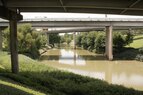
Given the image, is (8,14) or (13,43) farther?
(13,43)

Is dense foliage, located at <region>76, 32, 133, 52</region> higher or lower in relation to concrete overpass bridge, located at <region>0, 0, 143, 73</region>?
lower

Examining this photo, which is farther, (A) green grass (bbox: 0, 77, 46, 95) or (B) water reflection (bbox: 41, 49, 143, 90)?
(B) water reflection (bbox: 41, 49, 143, 90)

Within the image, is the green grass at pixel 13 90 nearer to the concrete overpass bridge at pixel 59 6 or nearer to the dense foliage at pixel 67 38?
the concrete overpass bridge at pixel 59 6

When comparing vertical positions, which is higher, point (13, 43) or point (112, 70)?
point (13, 43)

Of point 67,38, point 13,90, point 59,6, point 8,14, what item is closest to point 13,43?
point 8,14

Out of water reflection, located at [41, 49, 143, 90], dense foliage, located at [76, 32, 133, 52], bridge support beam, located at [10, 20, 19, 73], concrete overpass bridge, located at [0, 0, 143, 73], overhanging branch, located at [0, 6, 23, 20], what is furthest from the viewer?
dense foliage, located at [76, 32, 133, 52]

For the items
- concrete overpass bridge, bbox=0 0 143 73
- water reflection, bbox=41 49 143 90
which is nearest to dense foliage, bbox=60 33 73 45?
water reflection, bbox=41 49 143 90

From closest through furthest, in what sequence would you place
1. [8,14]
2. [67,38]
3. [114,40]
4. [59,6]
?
[59,6], [8,14], [114,40], [67,38]

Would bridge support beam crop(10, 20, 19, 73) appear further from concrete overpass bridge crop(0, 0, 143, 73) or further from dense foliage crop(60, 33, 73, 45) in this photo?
dense foliage crop(60, 33, 73, 45)

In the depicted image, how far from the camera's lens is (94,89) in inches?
698

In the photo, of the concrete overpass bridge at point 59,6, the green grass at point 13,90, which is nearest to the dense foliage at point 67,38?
the concrete overpass bridge at point 59,6

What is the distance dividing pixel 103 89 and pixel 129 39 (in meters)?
52.1

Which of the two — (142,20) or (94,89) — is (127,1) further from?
Result: (142,20)

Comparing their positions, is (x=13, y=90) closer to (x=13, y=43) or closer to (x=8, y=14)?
(x=8, y=14)
